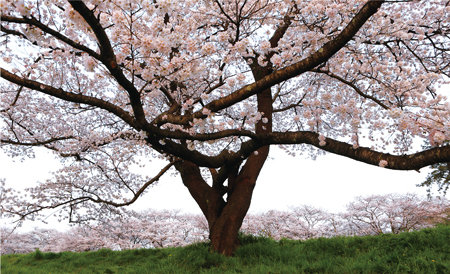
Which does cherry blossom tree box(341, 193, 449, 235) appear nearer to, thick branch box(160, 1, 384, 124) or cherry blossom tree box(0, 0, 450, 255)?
cherry blossom tree box(0, 0, 450, 255)

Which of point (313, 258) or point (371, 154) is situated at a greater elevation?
point (371, 154)

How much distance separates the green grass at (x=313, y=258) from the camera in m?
4.79

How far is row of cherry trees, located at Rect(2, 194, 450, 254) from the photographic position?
48.2ft

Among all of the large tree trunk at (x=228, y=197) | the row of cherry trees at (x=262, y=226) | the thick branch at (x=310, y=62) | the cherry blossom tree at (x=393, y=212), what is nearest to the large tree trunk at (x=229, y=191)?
the large tree trunk at (x=228, y=197)

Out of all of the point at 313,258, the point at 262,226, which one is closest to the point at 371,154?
the point at 313,258

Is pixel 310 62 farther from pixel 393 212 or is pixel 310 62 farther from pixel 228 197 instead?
pixel 393 212

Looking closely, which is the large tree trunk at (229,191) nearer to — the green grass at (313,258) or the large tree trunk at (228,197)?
the large tree trunk at (228,197)

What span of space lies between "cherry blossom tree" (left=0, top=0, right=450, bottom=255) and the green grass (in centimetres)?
72

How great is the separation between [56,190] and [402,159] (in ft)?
30.6

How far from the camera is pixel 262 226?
16656 mm

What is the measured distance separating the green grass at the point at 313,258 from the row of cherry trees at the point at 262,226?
7530mm

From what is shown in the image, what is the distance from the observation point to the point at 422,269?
176 inches

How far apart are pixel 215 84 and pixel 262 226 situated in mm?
12206

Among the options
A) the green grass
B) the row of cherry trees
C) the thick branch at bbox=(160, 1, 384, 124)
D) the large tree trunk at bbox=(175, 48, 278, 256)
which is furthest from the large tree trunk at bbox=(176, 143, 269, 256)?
the row of cherry trees
